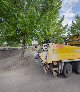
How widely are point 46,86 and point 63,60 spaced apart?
2.03m

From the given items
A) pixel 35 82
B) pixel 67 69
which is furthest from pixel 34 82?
pixel 67 69

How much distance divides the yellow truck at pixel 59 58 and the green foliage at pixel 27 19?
412cm

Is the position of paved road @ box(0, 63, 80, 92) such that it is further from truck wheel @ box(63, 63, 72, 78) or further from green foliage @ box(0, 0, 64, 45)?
green foliage @ box(0, 0, 64, 45)

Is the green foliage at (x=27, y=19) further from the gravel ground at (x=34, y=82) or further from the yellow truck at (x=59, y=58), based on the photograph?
the yellow truck at (x=59, y=58)

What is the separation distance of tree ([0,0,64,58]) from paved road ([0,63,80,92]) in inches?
144

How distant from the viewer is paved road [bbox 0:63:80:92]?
8359mm

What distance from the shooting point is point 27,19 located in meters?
13.7

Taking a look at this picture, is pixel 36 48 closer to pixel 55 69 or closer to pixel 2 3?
pixel 55 69

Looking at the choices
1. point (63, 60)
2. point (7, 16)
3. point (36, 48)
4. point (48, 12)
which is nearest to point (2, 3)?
point (7, 16)

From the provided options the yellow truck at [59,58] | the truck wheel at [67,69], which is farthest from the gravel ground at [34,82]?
the yellow truck at [59,58]

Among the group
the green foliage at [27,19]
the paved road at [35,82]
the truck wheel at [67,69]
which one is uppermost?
the green foliage at [27,19]

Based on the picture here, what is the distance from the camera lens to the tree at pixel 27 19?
1388cm

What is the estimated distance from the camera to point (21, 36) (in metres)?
15.1

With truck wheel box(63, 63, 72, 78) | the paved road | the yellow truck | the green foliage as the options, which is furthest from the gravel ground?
the green foliage
